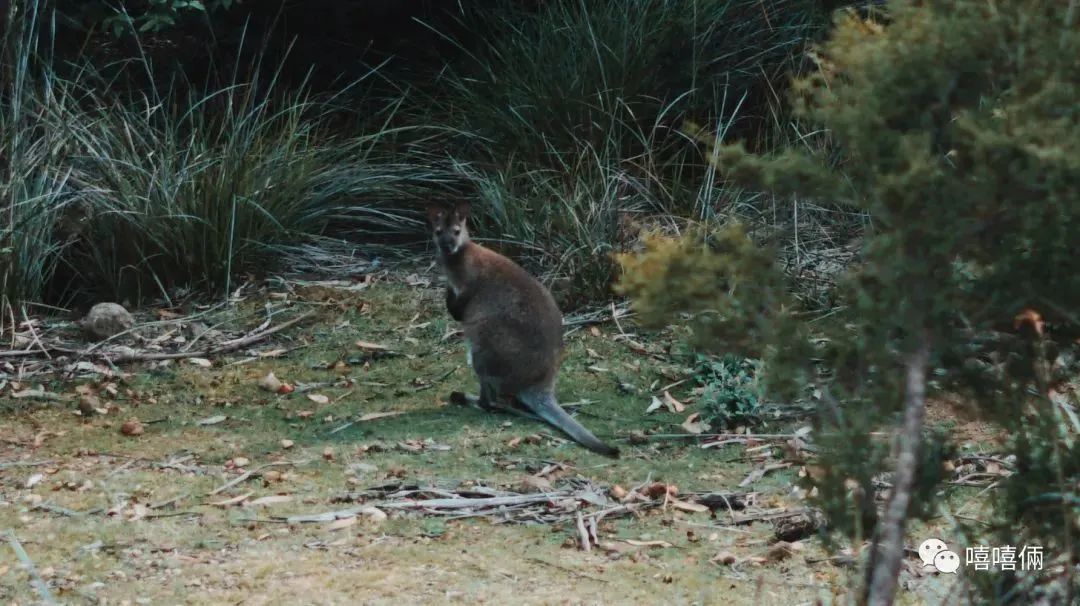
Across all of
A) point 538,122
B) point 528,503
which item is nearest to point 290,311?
point 538,122

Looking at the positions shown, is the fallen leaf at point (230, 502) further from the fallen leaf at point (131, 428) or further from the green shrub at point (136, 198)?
the green shrub at point (136, 198)

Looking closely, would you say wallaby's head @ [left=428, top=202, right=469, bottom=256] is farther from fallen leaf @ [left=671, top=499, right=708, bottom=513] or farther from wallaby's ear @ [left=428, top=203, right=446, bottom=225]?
fallen leaf @ [left=671, top=499, right=708, bottom=513]

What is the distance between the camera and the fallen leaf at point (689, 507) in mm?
4570

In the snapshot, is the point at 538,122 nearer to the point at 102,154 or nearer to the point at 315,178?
the point at 315,178

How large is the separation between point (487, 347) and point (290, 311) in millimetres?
1635

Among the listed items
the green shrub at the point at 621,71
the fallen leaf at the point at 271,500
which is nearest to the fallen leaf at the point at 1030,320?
the fallen leaf at the point at 271,500

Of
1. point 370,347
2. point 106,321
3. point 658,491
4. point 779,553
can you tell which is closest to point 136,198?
point 106,321

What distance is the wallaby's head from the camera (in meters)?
6.32

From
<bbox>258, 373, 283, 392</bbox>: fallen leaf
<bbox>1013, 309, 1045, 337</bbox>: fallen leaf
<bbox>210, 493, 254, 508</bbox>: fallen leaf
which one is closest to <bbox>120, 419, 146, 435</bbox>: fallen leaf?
<bbox>258, 373, 283, 392</bbox>: fallen leaf

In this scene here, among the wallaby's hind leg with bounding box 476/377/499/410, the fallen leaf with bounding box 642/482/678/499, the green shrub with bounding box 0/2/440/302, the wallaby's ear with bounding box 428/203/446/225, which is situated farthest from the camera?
the green shrub with bounding box 0/2/440/302

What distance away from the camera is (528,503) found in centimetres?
459

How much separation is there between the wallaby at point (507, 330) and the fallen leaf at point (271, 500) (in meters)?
1.26

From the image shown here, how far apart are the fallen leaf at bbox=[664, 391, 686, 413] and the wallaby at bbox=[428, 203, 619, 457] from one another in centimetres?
49

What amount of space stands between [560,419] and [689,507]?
41.3 inches
